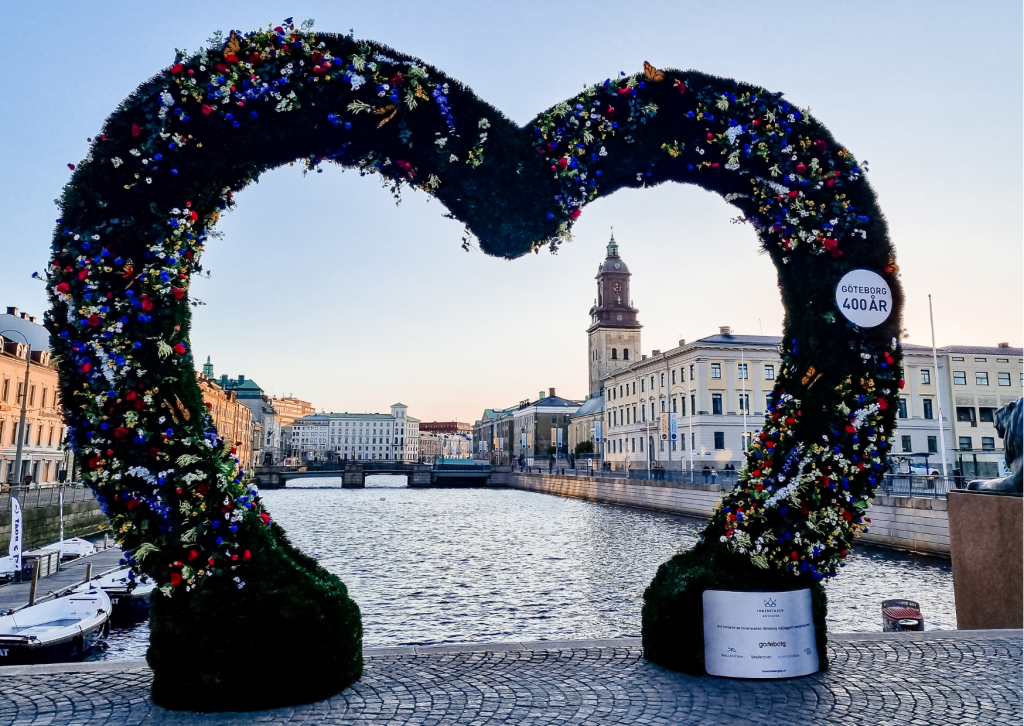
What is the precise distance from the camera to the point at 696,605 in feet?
22.3

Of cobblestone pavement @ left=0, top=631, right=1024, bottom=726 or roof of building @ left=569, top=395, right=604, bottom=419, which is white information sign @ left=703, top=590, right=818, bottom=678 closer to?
cobblestone pavement @ left=0, top=631, right=1024, bottom=726

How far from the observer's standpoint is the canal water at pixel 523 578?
51.5 ft

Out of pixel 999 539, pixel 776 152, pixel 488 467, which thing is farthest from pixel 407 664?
pixel 488 467

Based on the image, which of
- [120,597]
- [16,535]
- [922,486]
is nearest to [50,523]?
[16,535]

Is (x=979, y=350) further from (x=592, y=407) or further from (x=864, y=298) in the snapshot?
(x=864, y=298)

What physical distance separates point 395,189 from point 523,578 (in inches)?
700

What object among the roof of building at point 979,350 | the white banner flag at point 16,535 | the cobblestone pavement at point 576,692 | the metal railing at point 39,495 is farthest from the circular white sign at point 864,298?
the roof of building at point 979,350

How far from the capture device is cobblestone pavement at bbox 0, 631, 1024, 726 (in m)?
5.45

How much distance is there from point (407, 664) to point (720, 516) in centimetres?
326

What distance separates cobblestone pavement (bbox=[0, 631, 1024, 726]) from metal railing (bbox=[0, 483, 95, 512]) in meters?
23.5

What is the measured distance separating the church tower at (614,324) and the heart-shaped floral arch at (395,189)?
317 feet

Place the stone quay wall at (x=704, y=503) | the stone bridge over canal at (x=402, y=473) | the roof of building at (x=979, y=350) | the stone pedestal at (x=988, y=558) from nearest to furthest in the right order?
the stone pedestal at (x=988, y=558), the stone quay wall at (x=704, y=503), the roof of building at (x=979, y=350), the stone bridge over canal at (x=402, y=473)

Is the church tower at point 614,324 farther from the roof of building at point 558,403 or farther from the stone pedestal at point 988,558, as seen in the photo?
the stone pedestal at point 988,558

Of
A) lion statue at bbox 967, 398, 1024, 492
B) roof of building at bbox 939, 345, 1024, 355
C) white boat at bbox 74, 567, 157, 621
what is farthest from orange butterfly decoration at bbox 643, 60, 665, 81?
roof of building at bbox 939, 345, 1024, 355
